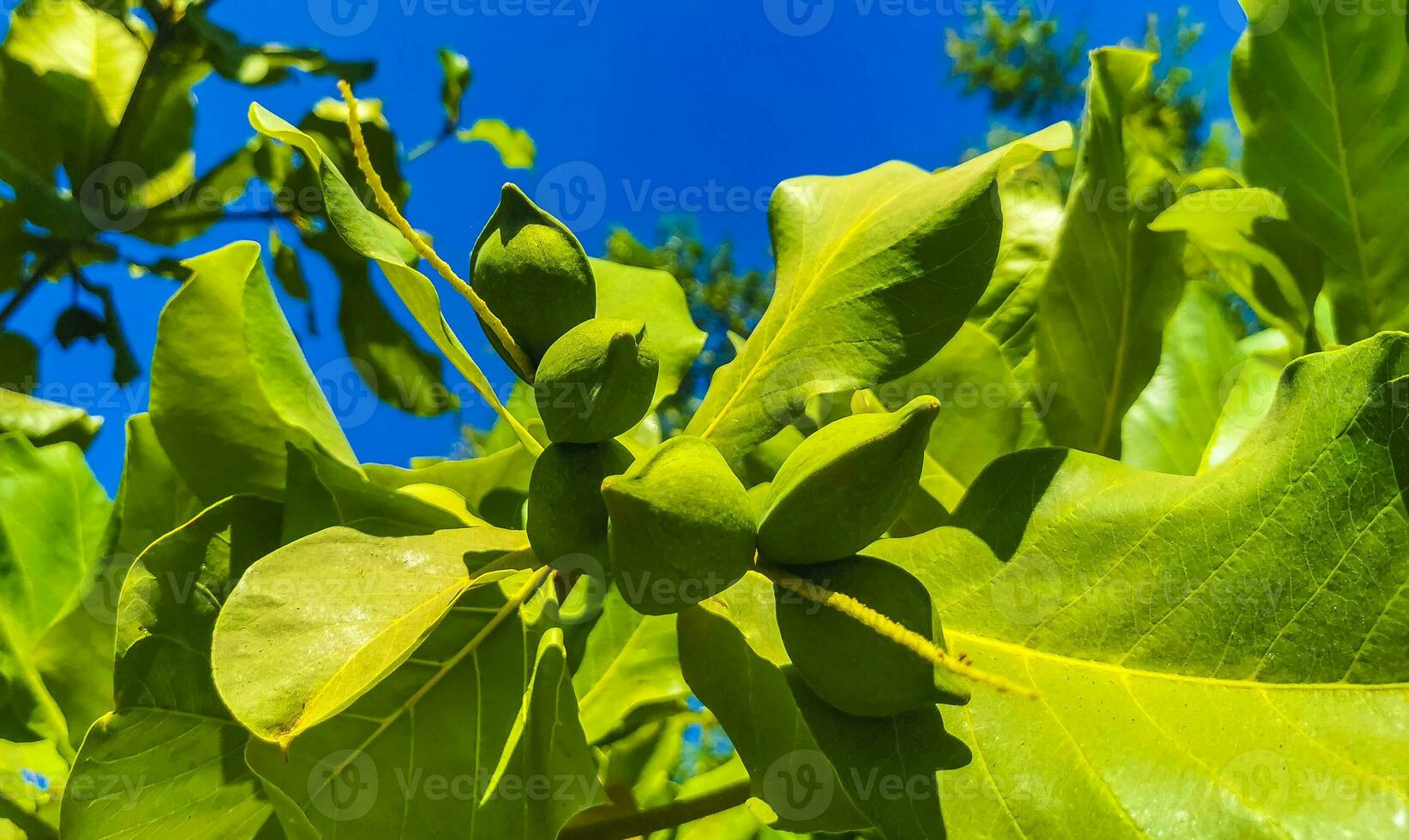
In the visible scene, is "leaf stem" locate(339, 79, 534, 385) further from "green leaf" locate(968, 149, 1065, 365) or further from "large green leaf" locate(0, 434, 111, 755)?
"large green leaf" locate(0, 434, 111, 755)

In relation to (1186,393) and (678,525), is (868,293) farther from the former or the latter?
(1186,393)

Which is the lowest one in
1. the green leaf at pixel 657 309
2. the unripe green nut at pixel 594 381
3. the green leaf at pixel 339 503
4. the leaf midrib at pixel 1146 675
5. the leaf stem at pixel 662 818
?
the leaf stem at pixel 662 818

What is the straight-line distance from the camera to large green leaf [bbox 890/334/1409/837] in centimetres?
69

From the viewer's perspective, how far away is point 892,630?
63 cm

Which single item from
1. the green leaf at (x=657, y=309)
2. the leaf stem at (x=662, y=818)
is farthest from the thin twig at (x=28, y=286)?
the leaf stem at (x=662, y=818)

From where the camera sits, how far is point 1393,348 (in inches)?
29.2

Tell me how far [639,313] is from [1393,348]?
2.54 feet

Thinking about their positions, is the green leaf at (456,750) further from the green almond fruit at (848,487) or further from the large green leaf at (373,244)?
the green almond fruit at (848,487)

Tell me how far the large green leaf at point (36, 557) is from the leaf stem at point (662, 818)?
3.00ft

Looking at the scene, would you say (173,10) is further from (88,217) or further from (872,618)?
(872,618)

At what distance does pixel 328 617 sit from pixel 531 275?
12.6 inches

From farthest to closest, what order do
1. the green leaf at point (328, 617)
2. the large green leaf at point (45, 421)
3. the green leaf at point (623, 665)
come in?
the large green leaf at point (45, 421), the green leaf at point (623, 665), the green leaf at point (328, 617)

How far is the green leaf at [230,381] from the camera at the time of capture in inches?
42.4

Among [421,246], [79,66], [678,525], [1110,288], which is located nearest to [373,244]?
[421,246]
